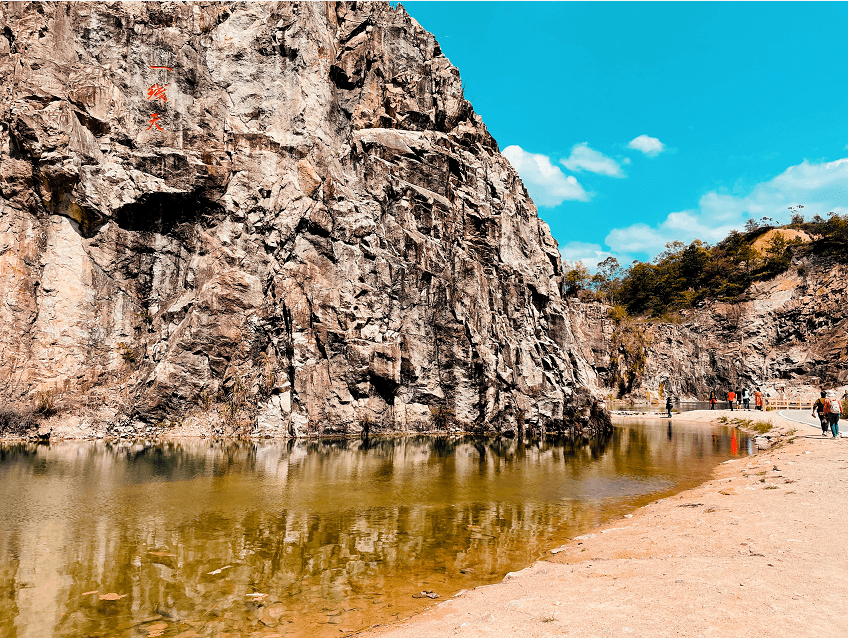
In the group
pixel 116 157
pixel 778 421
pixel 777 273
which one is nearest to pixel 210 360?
pixel 116 157

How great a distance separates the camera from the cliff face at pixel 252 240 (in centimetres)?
4162

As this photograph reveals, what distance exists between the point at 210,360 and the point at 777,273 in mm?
97202

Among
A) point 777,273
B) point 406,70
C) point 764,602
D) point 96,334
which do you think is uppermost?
point 406,70

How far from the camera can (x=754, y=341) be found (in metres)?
84.2

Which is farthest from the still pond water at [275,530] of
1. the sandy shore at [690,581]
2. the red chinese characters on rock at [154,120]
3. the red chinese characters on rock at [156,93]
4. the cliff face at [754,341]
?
the cliff face at [754,341]

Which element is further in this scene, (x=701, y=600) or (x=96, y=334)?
(x=96, y=334)

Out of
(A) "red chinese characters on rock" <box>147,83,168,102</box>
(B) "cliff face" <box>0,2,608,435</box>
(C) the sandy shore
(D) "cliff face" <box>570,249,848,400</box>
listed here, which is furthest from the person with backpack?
(A) "red chinese characters on rock" <box>147,83,168,102</box>

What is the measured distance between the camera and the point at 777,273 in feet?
294

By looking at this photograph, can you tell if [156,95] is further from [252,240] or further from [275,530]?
[275,530]

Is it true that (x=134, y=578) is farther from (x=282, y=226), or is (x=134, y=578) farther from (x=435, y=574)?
(x=282, y=226)

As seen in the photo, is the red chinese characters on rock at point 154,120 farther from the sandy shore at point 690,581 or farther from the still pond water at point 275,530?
the sandy shore at point 690,581

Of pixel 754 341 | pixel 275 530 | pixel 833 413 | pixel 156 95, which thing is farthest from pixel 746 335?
pixel 156 95

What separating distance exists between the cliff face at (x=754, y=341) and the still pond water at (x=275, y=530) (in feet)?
188

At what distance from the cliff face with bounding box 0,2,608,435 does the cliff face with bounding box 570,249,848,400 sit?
1291 inches
